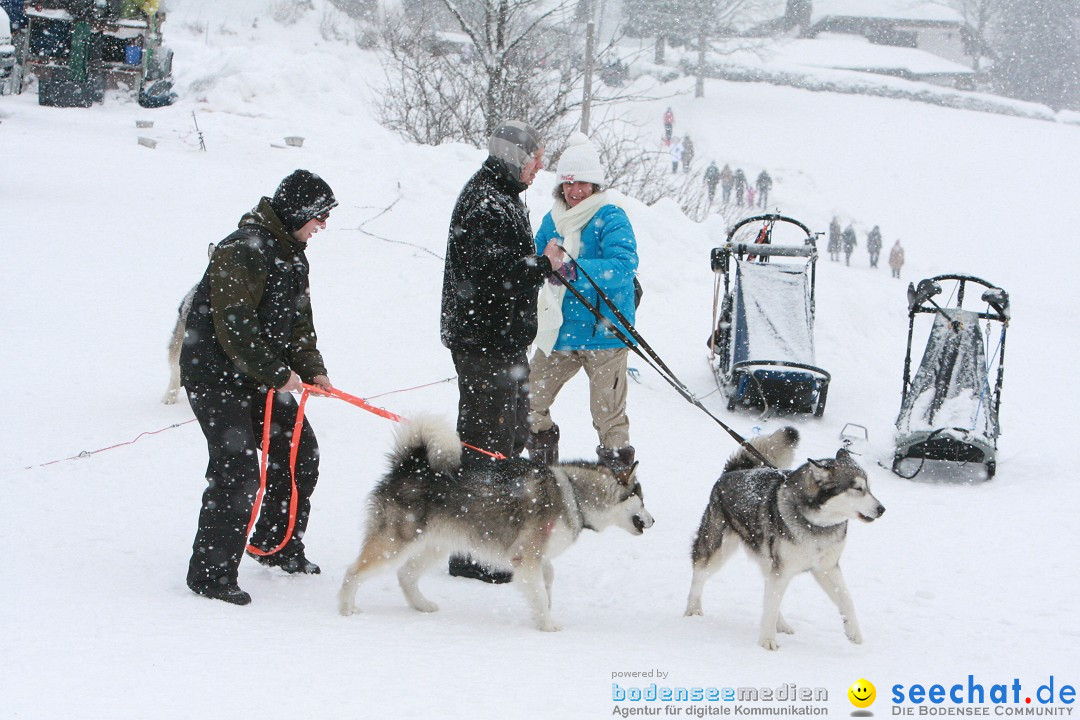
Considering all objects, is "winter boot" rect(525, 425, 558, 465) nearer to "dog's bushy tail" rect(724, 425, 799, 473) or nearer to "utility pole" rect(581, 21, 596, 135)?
"dog's bushy tail" rect(724, 425, 799, 473)

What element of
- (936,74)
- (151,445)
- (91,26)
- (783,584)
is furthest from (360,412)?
(936,74)

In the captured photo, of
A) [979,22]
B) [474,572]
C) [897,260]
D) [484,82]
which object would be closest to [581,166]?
[474,572]

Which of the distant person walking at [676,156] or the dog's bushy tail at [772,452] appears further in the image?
the distant person walking at [676,156]

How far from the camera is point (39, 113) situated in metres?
16.3

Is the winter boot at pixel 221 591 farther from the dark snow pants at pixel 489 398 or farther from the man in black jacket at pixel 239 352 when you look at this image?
the dark snow pants at pixel 489 398

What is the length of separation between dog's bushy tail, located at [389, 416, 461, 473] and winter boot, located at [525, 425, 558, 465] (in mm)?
1443

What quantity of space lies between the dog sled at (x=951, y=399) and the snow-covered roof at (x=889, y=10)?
54789 millimetres

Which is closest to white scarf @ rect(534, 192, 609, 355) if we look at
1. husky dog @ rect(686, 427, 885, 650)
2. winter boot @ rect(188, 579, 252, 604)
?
husky dog @ rect(686, 427, 885, 650)

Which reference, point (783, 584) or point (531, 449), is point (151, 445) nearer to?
point (531, 449)

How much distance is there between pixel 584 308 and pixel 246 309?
Answer: 77.0 inches

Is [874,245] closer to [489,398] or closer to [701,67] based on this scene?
[701,67]

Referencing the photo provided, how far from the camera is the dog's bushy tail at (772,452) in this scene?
14.0 feet

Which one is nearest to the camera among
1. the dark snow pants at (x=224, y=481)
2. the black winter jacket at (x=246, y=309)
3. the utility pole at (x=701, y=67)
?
the black winter jacket at (x=246, y=309)

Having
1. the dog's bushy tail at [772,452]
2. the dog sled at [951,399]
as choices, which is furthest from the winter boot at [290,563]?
the dog sled at [951,399]
